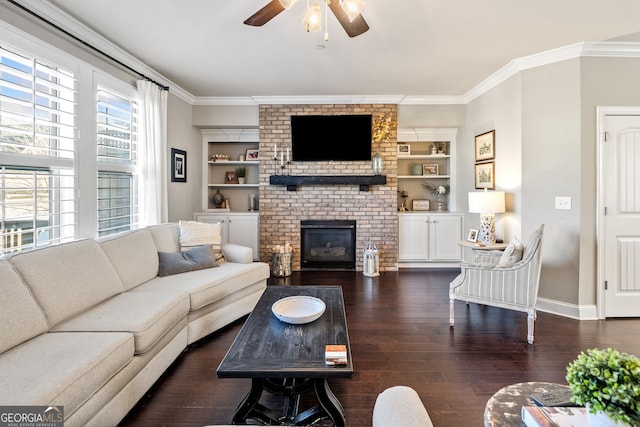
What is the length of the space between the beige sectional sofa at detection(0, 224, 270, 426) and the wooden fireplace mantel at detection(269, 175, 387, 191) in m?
2.18

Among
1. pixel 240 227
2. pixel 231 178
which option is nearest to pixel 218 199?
pixel 231 178

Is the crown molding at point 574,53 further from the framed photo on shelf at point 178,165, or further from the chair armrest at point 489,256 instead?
the framed photo on shelf at point 178,165

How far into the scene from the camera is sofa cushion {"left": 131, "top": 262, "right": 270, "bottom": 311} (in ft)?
8.20

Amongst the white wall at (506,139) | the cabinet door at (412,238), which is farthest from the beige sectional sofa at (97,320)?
the white wall at (506,139)

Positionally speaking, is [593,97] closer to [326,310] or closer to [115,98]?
[326,310]

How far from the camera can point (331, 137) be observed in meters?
4.81

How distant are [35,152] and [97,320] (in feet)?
4.98

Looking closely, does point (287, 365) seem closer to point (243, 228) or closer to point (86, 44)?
point (86, 44)

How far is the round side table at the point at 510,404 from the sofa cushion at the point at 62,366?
5.37 ft

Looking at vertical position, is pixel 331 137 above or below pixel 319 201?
above

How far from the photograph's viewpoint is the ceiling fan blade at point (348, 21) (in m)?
1.95

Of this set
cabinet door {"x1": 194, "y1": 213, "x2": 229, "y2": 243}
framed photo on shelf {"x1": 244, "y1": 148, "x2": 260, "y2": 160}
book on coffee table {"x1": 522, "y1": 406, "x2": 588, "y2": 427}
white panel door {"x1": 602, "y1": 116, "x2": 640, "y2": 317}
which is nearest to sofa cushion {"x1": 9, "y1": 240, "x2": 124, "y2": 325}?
book on coffee table {"x1": 522, "y1": 406, "x2": 588, "y2": 427}

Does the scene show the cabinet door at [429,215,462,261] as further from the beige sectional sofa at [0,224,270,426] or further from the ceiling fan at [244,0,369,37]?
the ceiling fan at [244,0,369,37]

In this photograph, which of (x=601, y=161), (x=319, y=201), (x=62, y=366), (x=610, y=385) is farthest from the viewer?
(x=319, y=201)
